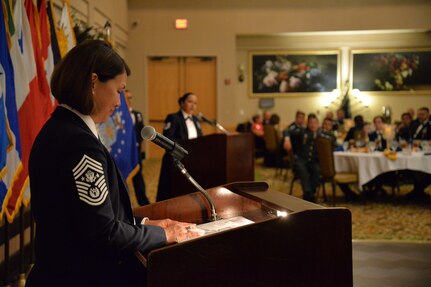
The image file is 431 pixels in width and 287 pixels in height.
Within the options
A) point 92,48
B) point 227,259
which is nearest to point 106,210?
point 227,259

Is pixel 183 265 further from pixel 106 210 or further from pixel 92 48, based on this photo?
pixel 92 48

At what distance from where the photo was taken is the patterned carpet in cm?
533

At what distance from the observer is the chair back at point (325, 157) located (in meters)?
6.70

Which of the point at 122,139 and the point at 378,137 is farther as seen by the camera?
the point at 378,137

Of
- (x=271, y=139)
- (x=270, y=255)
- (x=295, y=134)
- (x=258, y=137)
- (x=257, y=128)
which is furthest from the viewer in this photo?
(x=257, y=128)

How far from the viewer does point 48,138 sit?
1.40 m

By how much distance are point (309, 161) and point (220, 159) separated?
323 centimetres

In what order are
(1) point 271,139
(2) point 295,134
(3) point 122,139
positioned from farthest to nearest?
(1) point 271,139, (2) point 295,134, (3) point 122,139

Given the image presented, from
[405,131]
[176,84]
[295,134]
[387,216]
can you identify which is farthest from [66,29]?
[176,84]

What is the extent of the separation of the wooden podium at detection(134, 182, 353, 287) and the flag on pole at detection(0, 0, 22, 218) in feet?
6.36

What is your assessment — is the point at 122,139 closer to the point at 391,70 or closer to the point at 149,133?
the point at 149,133

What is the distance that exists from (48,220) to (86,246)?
134mm

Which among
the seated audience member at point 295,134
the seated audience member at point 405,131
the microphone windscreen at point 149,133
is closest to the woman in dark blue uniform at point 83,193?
the microphone windscreen at point 149,133

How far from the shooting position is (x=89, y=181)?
1331 millimetres
